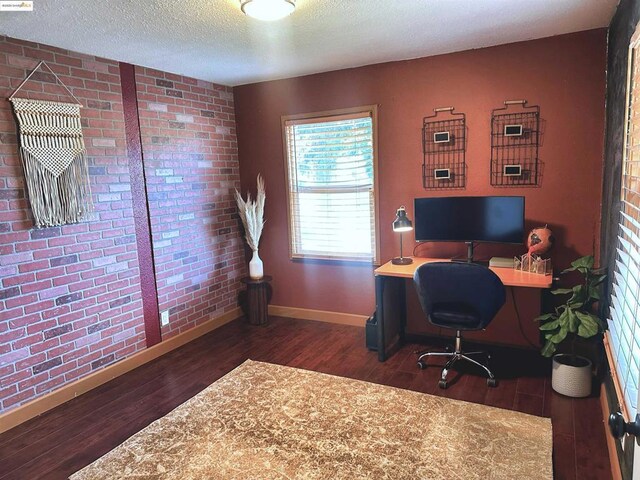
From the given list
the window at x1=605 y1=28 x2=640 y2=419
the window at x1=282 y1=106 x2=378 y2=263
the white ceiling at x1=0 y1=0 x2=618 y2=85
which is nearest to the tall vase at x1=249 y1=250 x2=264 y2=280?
the window at x1=282 y1=106 x2=378 y2=263

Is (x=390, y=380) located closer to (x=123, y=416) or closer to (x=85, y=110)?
(x=123, y=416)

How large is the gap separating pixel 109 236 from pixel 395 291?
2261 millimetres

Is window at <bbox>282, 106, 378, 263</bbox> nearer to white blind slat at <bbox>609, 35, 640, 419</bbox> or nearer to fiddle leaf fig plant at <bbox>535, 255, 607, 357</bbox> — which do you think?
fiddle leaf fig plant at <bbox>535, 255, 607, 357</bbox>

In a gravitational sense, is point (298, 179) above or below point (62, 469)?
above

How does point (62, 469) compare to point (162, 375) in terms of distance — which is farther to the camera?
point (162, 375)

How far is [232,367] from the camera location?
131 inches

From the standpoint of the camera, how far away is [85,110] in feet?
9.80

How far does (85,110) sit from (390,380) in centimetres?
283

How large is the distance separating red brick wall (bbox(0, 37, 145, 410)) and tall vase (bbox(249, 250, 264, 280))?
1116mm

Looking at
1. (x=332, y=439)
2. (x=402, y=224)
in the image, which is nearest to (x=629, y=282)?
(x=332, y=439)

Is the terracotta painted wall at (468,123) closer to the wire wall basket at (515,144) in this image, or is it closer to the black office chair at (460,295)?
the wire wall basket at (515,144)

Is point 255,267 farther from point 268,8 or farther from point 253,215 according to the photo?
point 268,8

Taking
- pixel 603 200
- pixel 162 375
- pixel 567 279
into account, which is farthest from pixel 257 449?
pixel 603 200

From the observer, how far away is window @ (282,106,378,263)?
149 inches
